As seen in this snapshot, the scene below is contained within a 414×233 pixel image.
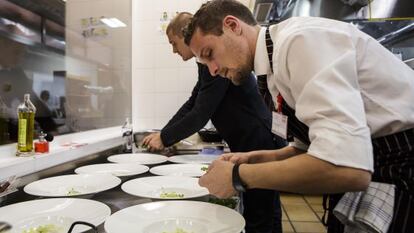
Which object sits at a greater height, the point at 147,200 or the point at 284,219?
the point at 147,200

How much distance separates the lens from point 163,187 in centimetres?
104

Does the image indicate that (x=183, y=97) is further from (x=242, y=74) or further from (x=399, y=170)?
(x=399, y=170)

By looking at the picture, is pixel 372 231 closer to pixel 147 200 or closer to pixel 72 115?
pixel 147 200

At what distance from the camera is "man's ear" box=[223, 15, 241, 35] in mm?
877

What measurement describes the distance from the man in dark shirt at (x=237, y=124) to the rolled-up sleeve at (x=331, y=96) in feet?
2.67

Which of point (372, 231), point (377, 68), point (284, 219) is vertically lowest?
point (284, 219)

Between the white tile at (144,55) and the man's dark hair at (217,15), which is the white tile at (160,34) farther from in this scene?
the man's dark hair at (217,15)

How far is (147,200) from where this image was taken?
3.02 ft

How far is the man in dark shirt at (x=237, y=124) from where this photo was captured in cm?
146

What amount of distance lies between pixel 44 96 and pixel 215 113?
83 centimetres

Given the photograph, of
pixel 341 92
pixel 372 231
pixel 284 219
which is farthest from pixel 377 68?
pixel 284 219

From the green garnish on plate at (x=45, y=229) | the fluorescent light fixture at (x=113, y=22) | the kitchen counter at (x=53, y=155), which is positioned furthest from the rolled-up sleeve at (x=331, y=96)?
the fluorescent light fixture at (x=113, y=22)

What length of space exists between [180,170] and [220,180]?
1.85 feet

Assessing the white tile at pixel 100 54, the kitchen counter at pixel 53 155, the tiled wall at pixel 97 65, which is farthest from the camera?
the white tile at pixel 100 54
